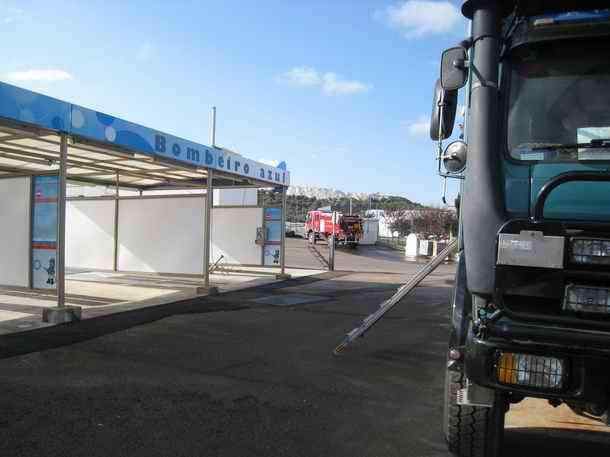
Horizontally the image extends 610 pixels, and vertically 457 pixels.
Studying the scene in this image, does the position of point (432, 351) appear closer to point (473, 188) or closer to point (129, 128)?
point (473, 188)

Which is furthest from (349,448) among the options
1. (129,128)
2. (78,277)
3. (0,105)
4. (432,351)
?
(78,277)

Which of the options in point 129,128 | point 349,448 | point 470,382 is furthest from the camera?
point 129,128

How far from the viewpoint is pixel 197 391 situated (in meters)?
5.07

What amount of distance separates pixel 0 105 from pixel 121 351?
3.64m

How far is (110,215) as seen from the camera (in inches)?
634

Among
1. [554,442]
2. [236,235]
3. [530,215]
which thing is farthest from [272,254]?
[530,215]

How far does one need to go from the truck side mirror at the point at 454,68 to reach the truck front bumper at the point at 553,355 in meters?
1.65

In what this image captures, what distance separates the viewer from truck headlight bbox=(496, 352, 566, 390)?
279 centimetres

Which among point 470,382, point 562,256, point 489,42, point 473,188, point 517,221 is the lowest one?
point 470,382

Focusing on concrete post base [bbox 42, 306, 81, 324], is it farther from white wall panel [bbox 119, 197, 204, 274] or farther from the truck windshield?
the truck windshield

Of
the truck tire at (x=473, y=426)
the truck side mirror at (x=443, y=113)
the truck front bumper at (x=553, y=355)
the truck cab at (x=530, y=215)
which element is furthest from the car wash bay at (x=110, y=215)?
the truck front bumper at (x=553, y=355)

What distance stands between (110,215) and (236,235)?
409 cm

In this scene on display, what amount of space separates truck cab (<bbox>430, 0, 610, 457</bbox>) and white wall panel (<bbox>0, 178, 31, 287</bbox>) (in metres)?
8.42

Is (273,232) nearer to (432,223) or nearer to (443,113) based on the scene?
(443,113)
